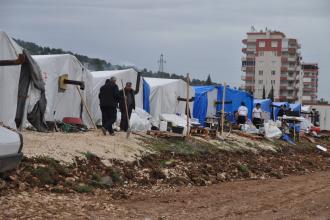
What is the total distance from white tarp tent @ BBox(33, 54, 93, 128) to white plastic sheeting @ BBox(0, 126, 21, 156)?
9.39m

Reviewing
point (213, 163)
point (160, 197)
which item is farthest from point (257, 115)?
point (160, 197)

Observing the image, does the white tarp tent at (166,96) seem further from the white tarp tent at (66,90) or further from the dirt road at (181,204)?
the dirt road at (181,204)

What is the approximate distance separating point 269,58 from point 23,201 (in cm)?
10899

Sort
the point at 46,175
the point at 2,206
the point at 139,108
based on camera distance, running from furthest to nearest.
Result: the point at 139,108 < the point at 46,175 < the point at 2,206

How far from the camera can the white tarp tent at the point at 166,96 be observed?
79.4ft

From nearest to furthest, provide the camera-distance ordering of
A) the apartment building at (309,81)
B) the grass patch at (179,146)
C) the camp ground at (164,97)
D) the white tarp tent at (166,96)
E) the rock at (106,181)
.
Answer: the rock at (106,181) < the grass patch at (179,146) < the camp ground at (164,97) < the white tarp tent at (166,96) < the apartment building at (309,81)

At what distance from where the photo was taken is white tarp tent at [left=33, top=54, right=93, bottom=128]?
1809cm

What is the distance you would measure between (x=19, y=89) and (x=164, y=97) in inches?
405

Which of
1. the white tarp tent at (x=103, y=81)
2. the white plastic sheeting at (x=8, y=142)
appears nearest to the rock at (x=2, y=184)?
the white plastic sheeting at (x=8, y=142)

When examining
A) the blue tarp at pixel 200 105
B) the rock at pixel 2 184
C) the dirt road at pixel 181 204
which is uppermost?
the blue tarp at pixel 200 105

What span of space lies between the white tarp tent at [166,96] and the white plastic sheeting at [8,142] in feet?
50.6

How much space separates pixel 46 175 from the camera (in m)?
9.69

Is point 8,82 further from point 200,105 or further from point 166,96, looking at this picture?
point 200,105

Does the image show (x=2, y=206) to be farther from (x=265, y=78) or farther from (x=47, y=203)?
(x=265, y=78)
